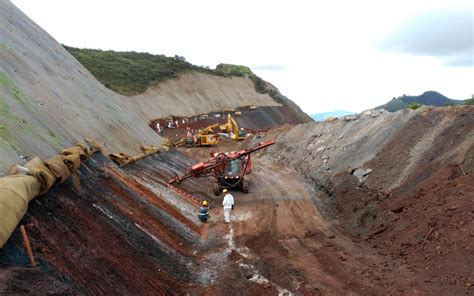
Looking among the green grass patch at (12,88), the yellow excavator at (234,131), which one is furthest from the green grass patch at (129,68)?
the green grass patch at (12,88)

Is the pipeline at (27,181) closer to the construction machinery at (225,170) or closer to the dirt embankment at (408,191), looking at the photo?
the dirt embankment at (408,191)

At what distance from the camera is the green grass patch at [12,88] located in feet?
49.2

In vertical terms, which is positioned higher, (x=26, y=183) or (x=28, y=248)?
(x=26, y=183)

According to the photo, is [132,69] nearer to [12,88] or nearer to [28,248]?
[12,88]

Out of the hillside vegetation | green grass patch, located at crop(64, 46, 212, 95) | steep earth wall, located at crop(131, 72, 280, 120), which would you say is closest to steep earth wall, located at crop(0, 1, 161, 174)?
steep earth wall, located at crop(131, 72, 280, 120)

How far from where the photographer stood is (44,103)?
57.1 feet

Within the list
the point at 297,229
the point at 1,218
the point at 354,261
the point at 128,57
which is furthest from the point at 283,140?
the point at 128,57

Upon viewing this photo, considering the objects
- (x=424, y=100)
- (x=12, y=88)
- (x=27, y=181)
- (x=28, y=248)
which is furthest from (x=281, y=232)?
(x=424, y=100)

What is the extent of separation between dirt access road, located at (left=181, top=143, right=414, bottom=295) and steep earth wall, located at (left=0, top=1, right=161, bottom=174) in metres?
6.54

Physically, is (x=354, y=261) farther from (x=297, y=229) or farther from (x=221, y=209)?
(x=221, y=209)

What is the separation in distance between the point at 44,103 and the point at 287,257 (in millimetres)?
11601

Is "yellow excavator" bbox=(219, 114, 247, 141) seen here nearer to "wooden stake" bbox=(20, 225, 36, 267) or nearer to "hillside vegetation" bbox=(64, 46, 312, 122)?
"hillside vegetation" bbox=(64, 46, 312, 122)

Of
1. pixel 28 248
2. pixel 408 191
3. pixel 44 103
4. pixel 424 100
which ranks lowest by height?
pixel 28 248

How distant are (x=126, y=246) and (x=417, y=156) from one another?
47.2ft
